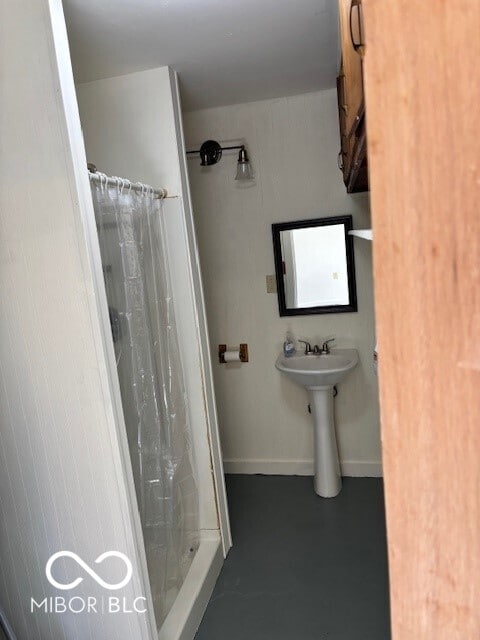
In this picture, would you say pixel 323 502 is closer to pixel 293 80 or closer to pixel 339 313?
pixel 339 313

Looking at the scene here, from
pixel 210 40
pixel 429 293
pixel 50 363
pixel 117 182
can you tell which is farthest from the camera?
pixel 210 40

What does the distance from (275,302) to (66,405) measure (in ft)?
5.79

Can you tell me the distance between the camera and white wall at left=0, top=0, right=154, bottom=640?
1.28 m

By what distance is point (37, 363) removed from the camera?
1.40m

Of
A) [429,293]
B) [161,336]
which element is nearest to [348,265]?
[161,336]

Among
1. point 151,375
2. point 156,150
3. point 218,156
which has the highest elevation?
point 218,156

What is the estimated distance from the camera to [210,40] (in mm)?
1858

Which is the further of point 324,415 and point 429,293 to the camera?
point 324,415

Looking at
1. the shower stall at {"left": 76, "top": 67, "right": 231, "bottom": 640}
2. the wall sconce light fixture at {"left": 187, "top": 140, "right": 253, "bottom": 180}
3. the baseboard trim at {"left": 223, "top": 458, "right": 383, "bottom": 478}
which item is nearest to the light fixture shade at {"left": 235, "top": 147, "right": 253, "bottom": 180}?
the wall sconce light fixture at {"left": 187, "top": 140, "right": 253, "bottom": 180}

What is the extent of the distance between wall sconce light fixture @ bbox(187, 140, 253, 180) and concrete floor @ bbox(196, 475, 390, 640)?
200 cm

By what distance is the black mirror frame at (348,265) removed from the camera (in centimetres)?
278

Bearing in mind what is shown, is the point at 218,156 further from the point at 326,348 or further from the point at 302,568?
the point at 302,568

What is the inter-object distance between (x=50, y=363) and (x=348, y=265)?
194cm

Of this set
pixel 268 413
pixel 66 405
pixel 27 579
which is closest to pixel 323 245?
pixel 268 413
